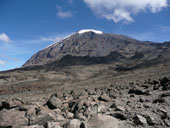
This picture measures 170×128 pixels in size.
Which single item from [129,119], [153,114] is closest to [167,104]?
[153,114]

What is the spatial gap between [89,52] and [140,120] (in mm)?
177702

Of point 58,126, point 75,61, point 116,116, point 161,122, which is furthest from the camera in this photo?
point 75,61

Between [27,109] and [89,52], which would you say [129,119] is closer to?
[27,109]

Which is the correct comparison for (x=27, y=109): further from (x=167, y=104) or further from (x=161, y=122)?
(x=167, y=104)

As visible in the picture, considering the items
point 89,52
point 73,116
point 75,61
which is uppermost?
point 89,52

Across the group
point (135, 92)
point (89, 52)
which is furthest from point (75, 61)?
point (135, 92)

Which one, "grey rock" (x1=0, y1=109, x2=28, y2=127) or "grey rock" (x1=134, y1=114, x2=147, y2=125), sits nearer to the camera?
"grey rock" (x1=134, y1=114, x2=147, y2=125)

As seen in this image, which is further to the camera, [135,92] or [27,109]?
[135,92]

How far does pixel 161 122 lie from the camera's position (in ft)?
13.1

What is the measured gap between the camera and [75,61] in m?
102

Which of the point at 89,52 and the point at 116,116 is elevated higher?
the point at 89,52

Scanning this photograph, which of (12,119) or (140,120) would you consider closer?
(140,120)

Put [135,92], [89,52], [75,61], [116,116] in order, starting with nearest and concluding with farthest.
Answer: [116,116] → [135,92] → [75,61] → [89,52]

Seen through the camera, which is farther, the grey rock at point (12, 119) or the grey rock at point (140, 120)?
the grey rock at point (12, 119)
